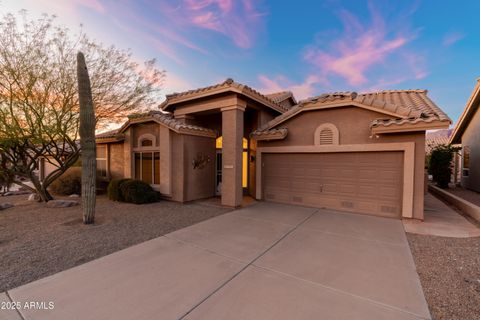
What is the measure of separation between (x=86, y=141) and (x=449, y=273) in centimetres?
924

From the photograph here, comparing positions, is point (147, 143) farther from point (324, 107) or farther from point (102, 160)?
point (324, 107)

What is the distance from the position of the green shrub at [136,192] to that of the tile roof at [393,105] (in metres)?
5.64

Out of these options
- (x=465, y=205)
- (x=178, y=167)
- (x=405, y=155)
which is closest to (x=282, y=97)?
(x=405, y=155)

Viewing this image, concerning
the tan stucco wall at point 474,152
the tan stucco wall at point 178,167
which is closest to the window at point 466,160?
the tan stucco wall at point 474,152

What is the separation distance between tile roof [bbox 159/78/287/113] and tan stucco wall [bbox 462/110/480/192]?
12.2 metres

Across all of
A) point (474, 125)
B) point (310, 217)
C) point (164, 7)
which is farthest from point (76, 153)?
point (474, 125)

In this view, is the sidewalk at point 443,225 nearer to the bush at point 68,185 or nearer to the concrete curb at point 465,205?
the concrete curb at point 465,205

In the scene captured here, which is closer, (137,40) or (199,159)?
(137,40)

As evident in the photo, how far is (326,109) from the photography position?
8.36m

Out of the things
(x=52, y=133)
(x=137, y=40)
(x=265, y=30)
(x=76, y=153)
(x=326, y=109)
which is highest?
(x=265, y=30)

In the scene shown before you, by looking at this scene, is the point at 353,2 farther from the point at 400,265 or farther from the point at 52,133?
the point at 52,133

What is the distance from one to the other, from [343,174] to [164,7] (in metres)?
10.0

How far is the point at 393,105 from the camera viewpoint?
723 centimetres

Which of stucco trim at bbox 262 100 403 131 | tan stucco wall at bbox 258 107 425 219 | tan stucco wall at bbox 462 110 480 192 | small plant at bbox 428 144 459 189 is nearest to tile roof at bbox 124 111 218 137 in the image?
tan stucco wall at bbox 258 107 425 219
